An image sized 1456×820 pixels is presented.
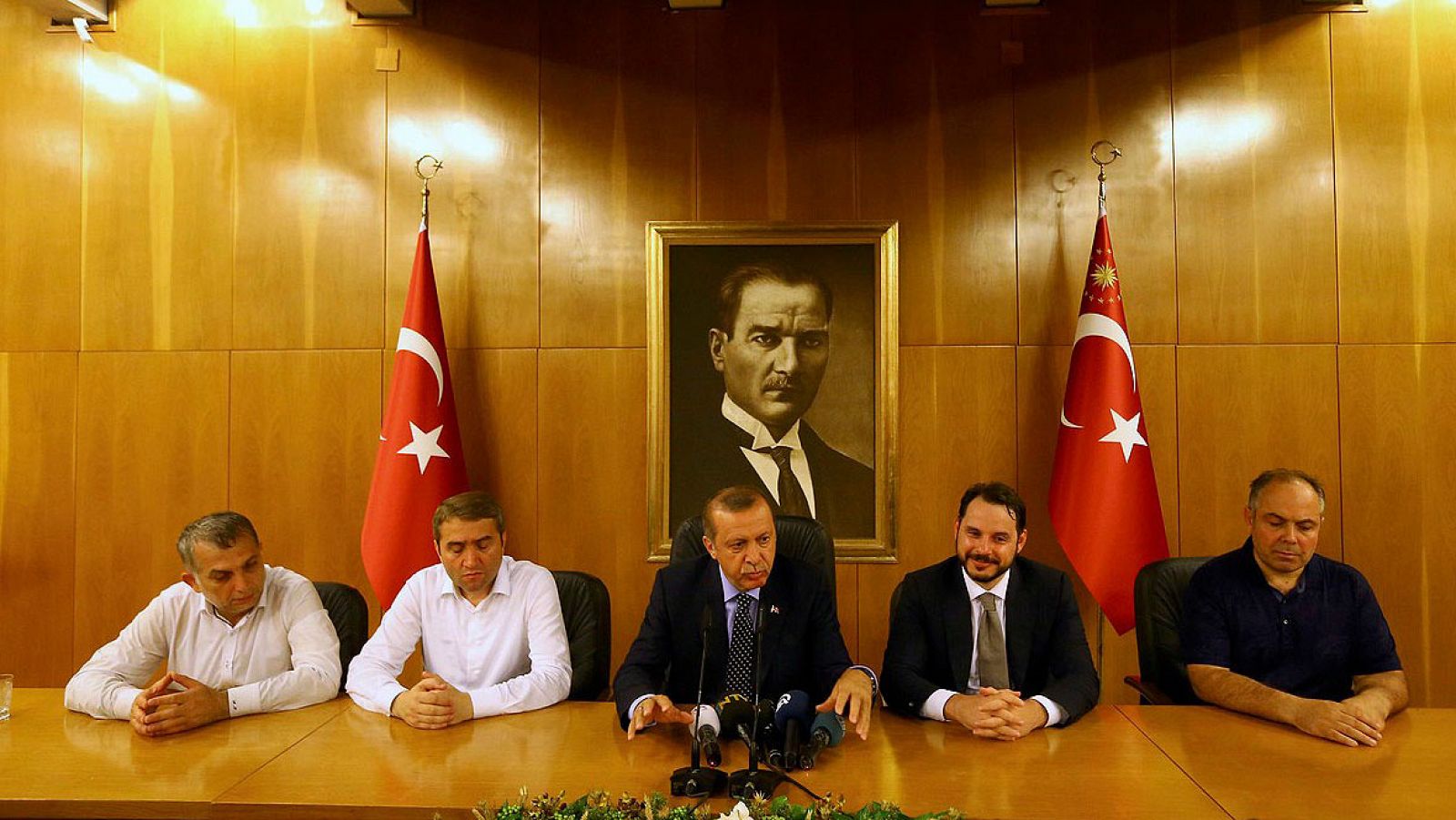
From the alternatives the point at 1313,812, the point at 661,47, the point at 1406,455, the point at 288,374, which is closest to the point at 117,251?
the point at 288,374

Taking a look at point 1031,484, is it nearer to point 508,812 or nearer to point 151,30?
point 508,812

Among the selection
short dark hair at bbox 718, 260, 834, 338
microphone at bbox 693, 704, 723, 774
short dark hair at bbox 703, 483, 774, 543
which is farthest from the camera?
short dark hair at bbox 718, 260, 834, 338

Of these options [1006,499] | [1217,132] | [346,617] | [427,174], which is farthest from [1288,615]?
[427,174]

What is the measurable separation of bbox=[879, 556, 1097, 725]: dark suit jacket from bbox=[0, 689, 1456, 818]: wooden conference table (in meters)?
0.24

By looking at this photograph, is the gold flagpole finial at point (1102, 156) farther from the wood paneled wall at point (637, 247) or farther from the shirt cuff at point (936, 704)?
the shirt cuff at point (936, 704)

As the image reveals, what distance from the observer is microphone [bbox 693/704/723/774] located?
223 cm

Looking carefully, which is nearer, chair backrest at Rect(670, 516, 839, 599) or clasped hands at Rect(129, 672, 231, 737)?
clasped hands at Rect(129, 672, 231, 737)

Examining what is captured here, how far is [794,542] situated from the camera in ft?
10.8

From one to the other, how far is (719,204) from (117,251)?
8.85 feet

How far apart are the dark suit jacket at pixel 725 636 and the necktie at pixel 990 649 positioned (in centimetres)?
40

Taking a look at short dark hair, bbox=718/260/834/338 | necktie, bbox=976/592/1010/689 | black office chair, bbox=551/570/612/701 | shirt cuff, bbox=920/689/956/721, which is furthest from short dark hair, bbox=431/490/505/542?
short dark hair, bbox=718/260/834/338

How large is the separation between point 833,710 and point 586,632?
1008 millimetres

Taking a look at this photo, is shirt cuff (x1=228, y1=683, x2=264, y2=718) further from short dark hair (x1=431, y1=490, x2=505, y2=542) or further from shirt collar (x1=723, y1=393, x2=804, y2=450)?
shirt collar (x1=723, y1=393, x2=804, y2=450)

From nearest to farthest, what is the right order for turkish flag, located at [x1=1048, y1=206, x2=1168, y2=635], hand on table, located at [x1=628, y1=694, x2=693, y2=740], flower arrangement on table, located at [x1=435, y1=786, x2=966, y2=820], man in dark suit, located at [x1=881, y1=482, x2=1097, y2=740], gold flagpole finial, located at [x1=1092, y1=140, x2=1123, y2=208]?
flower arrangement on table, located at [x1=435, y1=786, x2=966, y2=820] < hand on table, located at [x1=628, y1=694, x2=693, y2=740] < man in dark suit, located at [x1=881, y1=482, x2=1097, y2=740] < turkish flag, located at [x1=1048, y1=206, x2=1168, y2=635] < gold flagpole finial, located at [x1=1092, y1=140, x2=1123, y2=208]
